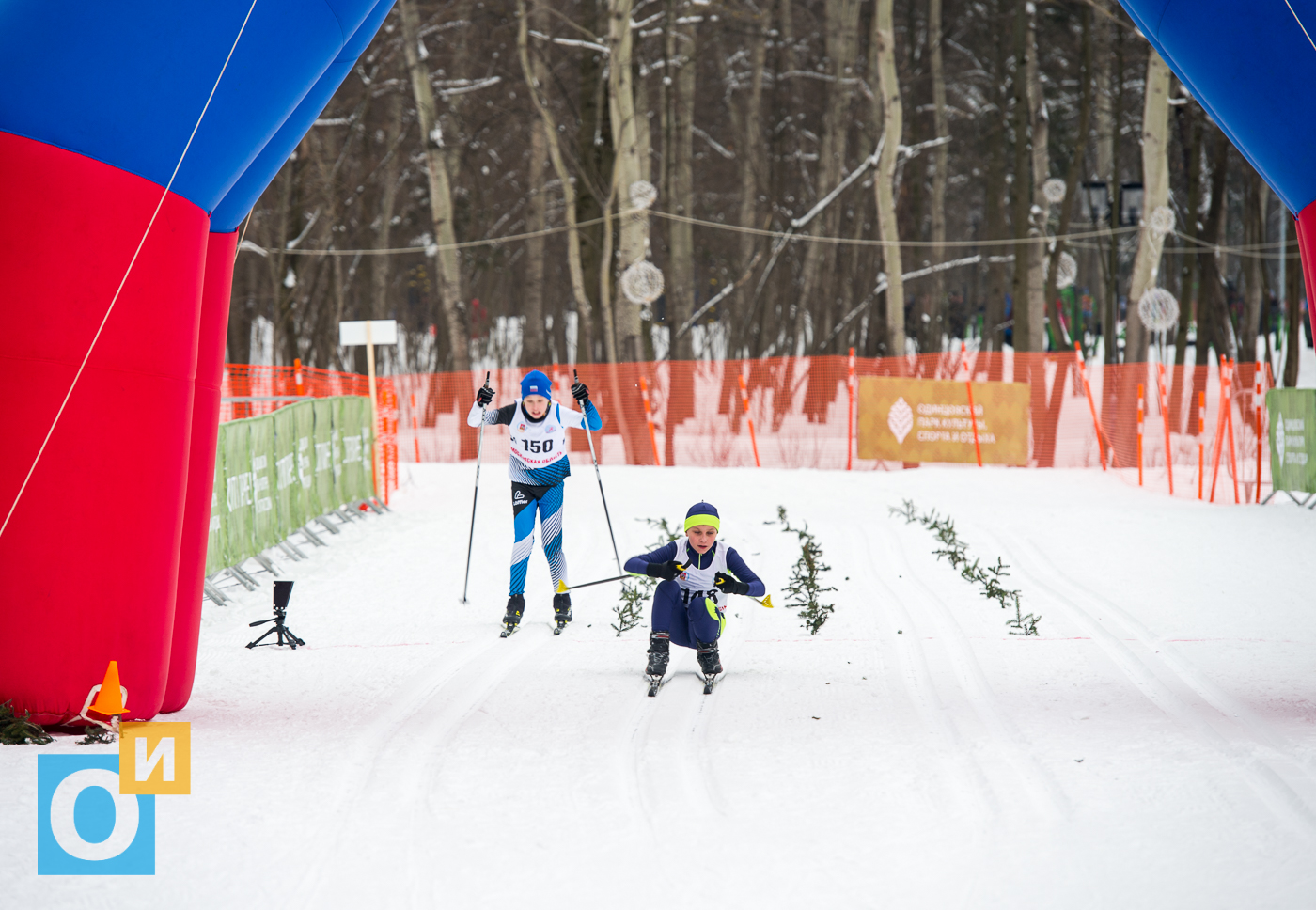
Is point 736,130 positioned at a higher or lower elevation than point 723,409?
higher

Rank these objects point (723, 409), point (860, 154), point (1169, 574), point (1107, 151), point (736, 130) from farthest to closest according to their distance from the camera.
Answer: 1. point (860, 154)
2. point (736, 130)
3. point (1107, 151)
4. point (723, 409)
5. point (1169, 574)

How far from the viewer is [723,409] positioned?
2152cm

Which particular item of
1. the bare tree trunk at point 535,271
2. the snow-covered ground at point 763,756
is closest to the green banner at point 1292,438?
the snow-covered ground at point 763,756

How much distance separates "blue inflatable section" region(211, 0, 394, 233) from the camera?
6.24m

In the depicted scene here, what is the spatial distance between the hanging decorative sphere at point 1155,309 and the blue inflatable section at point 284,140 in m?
17.5

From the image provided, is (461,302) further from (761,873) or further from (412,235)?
(761,873)

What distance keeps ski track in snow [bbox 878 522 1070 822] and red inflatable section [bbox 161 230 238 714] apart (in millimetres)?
4031

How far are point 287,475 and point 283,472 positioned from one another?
0.13m

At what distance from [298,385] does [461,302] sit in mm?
8662

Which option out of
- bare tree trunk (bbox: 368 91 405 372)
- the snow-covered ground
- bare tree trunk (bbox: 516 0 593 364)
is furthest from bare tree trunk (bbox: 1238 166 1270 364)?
bare tree trunk (bbox: 368 91 405 372)

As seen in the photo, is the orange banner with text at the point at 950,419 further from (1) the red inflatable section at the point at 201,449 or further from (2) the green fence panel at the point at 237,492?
(1) the red inflatable section at the point at 201,449

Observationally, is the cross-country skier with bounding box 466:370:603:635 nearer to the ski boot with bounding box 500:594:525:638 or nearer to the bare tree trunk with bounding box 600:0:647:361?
the ski boot with bounding box 500:594:525:638

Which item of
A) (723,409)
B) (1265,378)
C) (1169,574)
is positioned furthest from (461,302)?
(1169,574)

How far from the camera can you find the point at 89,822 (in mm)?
4293
